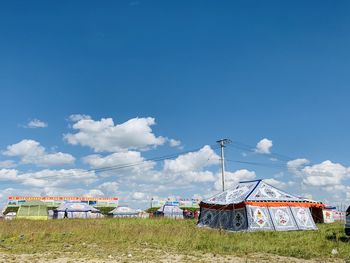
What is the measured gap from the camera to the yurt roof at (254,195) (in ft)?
94.2

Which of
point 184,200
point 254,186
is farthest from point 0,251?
point 184,200

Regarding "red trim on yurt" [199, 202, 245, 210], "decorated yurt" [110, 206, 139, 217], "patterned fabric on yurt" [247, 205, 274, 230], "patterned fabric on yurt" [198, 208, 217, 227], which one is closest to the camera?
"patterned fabric on yurt" [247, 205, 274, 230]

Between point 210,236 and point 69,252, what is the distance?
8.45 m

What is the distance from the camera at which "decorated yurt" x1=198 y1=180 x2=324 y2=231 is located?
1093 inches

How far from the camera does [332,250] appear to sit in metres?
15.2

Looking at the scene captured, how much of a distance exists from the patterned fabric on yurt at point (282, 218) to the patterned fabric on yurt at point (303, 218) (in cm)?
47

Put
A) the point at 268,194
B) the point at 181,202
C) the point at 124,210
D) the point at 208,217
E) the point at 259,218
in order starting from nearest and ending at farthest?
the point at 259,218, the point at 268,194, the point at 208,217, the point at 124,210, the point at 181,202

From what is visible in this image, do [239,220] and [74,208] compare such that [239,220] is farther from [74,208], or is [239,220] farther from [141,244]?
[74,208]

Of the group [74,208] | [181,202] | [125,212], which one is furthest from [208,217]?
[181,202]

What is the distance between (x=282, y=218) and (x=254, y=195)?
2.71 metres

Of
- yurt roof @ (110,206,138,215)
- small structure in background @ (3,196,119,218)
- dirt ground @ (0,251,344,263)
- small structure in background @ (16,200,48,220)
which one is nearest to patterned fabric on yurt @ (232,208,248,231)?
A: dirt ground @ (0,251,344,263)

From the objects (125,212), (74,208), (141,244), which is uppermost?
(74,208)

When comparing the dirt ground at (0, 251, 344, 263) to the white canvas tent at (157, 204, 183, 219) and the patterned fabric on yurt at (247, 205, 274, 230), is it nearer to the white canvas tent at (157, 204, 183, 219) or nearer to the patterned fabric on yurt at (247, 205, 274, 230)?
the patterned fabric on yurt at (247, 205, 274, 230)

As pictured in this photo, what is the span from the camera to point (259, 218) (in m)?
27.7
